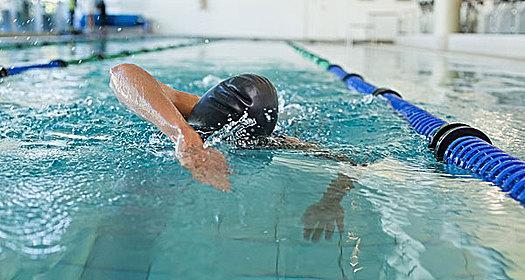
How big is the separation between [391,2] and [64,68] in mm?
14844

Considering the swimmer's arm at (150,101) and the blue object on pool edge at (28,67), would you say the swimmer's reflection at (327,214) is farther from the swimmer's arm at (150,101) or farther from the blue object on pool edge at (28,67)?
the blue object on pool edge at (28,67)

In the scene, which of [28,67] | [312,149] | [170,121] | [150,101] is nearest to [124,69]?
[150,101]

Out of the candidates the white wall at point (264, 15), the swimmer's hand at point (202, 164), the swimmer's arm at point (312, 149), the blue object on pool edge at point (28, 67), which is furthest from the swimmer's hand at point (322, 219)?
the white wall at point (264, 15)

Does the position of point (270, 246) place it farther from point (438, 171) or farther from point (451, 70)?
point (451, 70)

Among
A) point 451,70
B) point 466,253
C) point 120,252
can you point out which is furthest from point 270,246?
point 451,70

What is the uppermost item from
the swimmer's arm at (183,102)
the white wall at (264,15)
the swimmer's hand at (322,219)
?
the white wall at (264,15)

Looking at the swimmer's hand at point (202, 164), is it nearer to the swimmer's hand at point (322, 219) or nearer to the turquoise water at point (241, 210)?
the turquoise water at point (241, 210)

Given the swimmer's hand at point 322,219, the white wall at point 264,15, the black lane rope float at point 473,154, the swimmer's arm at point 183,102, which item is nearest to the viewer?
the swimmer's hand at point 322,219

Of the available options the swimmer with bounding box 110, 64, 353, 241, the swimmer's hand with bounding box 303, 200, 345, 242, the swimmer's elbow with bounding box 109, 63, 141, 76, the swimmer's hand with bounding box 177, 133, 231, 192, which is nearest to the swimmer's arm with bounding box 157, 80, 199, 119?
the swimmer with bounding box 110, 64, 353, 241

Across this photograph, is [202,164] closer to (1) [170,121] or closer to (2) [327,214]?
(1) [170,121]

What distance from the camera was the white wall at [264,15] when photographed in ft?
62.3

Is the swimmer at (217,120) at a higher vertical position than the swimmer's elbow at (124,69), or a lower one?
lower

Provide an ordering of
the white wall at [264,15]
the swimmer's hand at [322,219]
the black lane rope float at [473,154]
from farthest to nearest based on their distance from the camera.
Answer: the white wall at [264,15], the black lane rope float at [473,154], the swimmer's hand at [322,219]

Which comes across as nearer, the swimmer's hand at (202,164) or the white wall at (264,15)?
the swimmer's hand at (202,164)
